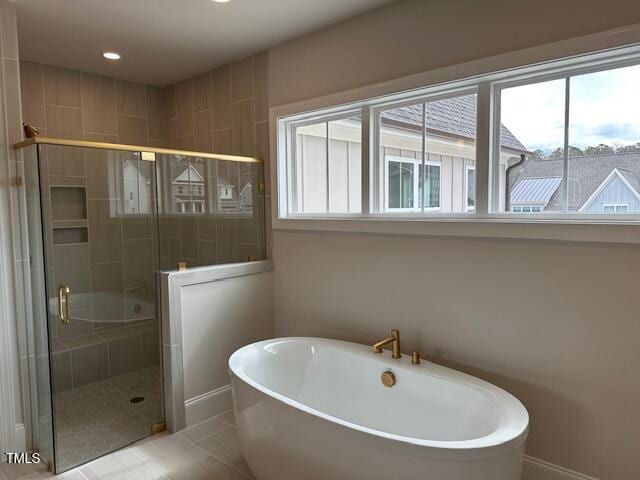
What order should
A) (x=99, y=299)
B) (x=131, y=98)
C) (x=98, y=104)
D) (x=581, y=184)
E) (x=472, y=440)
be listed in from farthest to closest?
(x=131, y=98)
(x=98, y=104)
(x=99, y=299)
(x=581, y=184)
(x=472, y=440)

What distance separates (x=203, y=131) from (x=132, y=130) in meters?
0.70

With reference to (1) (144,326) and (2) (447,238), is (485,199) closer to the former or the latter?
(2) (447,238)

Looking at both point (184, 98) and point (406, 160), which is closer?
point (406, 160)

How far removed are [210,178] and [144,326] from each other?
44.6 inches

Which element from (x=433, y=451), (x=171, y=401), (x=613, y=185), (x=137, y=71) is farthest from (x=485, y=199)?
(x=137, y=71)

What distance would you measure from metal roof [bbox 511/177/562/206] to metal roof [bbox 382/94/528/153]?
17cm

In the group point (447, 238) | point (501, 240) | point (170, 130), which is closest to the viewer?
point (501, 240)

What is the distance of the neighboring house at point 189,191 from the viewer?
9.75ft

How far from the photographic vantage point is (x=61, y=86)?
138 inches

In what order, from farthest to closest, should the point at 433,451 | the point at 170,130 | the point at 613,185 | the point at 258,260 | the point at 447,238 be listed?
the point at 170,130, the point at 258,260, the point at 447,238, the point at 613,185, the point at 433,451

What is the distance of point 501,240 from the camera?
2.16 metres

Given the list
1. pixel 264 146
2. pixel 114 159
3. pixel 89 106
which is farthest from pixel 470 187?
pixel 89 106

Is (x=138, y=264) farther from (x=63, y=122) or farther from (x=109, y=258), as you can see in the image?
(x=63, y=122)

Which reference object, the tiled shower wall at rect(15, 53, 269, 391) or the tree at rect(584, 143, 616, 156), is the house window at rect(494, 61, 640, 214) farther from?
the tiled shower wall at rect(15, 53, 269, 391)
